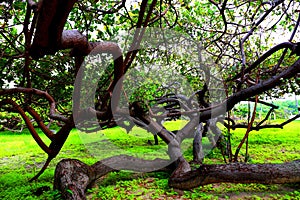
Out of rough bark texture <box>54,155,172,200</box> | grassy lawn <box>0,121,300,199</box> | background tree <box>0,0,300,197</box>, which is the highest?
background tree <box>0,0,300,197</box>

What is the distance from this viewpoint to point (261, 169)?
3016mm

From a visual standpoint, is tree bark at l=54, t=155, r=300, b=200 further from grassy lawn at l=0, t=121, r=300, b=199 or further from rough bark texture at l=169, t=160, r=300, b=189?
grassy lawn at l=0, t=121, r=300, b=199

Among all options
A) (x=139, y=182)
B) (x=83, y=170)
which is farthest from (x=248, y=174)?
(x=83, y=170)

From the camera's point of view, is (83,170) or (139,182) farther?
(139,182)

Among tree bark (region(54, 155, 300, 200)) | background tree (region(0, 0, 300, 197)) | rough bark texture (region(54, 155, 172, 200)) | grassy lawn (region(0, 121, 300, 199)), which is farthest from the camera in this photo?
grassy lawn (region(0, 121, 300, 199))

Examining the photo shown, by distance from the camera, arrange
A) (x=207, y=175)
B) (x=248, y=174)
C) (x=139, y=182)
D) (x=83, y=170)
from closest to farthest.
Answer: (x=248, y=174) < (x=207, y=175) < (x=83, y=170) < (x=139, y=182)

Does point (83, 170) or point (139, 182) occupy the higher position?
point (83, 170)

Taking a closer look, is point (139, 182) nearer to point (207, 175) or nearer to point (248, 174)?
point (207, 175)

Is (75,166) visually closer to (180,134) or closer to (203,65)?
(180,134)

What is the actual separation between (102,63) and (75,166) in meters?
1.41

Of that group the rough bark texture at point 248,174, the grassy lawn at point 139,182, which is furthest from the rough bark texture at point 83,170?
the rough bark texture at point 248,174

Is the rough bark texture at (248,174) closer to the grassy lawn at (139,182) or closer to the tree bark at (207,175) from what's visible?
the tree bark at (207,175)

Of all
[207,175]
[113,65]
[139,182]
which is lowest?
[139,182]

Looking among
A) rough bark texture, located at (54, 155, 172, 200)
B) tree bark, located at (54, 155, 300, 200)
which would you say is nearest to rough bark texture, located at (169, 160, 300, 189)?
tree bark, located at (54, 155, 300, 200)
